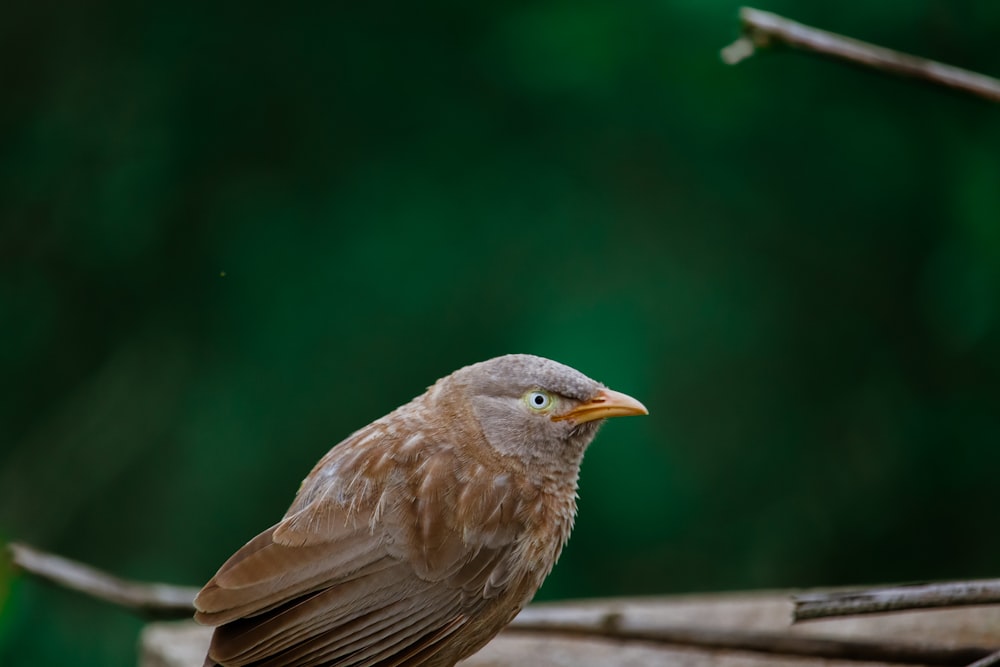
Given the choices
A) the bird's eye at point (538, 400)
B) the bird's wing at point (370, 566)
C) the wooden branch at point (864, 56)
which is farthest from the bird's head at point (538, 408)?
the wooden branch at point (864, 56)

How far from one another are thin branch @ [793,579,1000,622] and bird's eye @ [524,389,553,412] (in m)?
0.74

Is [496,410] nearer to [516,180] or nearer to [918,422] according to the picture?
[516,180]

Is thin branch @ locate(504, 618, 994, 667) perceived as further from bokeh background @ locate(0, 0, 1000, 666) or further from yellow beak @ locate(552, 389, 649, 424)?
bokeh background @ locate(0, 0, 1000, 666)

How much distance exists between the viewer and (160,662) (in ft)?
12.5

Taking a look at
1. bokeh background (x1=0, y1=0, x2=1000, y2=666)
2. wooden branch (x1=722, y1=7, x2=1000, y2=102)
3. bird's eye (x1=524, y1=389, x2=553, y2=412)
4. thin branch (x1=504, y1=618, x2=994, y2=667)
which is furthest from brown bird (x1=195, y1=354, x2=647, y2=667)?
bokeh background (x1=0, y1=0, x2=1000, y2=666)

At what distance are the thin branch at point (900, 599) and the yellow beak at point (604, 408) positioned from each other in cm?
58

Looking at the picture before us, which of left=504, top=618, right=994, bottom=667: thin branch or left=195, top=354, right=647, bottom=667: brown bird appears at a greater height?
left=195, top=354, right=647, bottom=667: brown bird

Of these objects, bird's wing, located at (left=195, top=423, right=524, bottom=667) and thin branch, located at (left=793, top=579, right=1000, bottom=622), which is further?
bird's wing, located at (left=195, top=423, right=524, bottom=667)

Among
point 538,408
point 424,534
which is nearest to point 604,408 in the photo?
point 538,408

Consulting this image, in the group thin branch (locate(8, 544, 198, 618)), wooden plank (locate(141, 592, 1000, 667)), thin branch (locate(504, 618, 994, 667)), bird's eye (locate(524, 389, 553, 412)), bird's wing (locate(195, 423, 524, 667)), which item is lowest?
wooden plank (locate(141, 592, 1000, 667))

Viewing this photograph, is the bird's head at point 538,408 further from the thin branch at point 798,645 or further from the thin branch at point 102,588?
the thin branch at point 102,588

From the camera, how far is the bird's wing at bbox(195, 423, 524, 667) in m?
2.75

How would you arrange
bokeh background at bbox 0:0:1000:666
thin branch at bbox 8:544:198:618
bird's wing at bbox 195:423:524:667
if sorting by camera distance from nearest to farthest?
bird's wing at bbox 195:423:524:667 → thin branch at bbox 8:544:198:618 → bokeh background at bbox 0:0:1000:666

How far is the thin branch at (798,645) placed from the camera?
9.78ft
